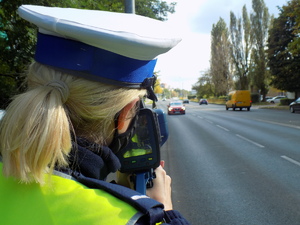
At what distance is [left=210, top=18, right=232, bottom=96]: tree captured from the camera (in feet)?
214

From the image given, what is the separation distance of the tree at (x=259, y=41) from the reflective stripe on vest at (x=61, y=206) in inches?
2102

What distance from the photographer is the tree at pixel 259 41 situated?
167ft

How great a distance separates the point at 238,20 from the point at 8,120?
62141 millimetres

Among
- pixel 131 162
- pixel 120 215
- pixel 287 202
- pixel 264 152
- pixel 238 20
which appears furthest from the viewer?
pixel 238 20

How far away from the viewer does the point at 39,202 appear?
2.50 feet

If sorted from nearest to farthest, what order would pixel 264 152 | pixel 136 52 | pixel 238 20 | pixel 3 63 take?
pixel 136 52
pixel 3 63
pixel 264 152
pixel 238 20

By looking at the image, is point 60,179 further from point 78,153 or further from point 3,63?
point 3,63

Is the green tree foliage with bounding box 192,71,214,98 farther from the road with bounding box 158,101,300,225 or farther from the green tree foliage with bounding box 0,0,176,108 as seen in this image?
the green tree foliage with bounding box 0,0,176,108

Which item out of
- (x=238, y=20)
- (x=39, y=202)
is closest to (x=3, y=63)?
(x=39, y=202)

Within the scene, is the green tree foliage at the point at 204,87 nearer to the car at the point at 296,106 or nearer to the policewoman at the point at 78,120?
the car at the point at 296,106

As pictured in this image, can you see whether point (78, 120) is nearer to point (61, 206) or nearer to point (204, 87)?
point (61, 206)

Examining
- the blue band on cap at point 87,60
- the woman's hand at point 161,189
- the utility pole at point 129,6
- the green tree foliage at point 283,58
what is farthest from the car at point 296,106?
the blue band on cap at point 87,60

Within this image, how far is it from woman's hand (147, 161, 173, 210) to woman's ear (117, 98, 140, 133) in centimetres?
28

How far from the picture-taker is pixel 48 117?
0.81 metres
